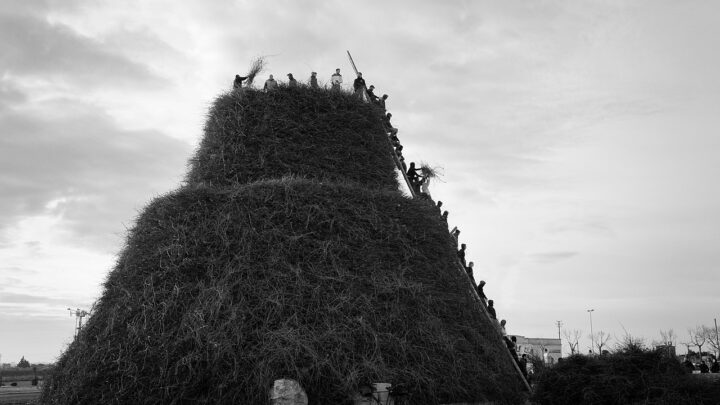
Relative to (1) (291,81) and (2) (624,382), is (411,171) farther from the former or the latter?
(2) (624,382)

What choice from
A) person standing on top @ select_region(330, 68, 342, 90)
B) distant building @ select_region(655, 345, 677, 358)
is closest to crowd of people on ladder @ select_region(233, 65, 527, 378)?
person standing on top @ select_region(330, 68, 342, 90)

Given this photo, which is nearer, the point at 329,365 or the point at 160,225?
the point at 329,365

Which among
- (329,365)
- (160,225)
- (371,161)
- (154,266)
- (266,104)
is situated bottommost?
(329,365)

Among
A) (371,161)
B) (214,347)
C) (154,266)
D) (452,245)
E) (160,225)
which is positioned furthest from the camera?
(371,161)

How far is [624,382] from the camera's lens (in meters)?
9.34

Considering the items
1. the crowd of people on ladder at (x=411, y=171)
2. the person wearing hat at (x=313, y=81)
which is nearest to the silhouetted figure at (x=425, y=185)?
the crowd of people on ladder at (x=411, y=171)

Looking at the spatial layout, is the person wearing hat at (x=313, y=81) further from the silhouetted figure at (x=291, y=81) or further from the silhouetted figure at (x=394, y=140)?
the silhouetted figure at (x=394, y=140)

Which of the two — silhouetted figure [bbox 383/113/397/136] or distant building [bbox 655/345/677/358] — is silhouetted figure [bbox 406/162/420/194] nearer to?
silhouetted figure [bbox 383/113/397/136]

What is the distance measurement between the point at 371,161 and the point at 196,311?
6.22m

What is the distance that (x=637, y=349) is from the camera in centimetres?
Answer: 984

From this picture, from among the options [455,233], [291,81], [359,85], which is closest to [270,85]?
[291,81]

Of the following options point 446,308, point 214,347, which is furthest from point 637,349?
point 214,347

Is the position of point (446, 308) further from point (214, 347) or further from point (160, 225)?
point (160, 225)

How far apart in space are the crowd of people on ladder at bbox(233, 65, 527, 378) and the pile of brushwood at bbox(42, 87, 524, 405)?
0.82 meters
